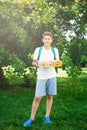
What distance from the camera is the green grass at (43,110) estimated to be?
23.9 feet

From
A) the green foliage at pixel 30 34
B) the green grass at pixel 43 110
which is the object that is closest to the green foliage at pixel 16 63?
the green foliage at pixel 30 34

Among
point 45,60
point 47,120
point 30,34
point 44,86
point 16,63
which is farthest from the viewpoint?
point 30,34

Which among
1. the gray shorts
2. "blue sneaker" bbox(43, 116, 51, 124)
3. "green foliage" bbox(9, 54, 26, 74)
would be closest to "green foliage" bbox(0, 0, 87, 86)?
"green foliage" bbox(9, 54, 26, 74)

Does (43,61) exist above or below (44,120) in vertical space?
above

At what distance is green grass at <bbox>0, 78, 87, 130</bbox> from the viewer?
23.9 feet

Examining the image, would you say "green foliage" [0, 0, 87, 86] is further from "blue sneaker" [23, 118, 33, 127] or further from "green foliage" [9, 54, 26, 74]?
"blue sneaker" [23, 118, 33, 127]

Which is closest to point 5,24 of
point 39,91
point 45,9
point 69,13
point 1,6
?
point 1,6

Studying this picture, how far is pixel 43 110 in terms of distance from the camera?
28.3ft

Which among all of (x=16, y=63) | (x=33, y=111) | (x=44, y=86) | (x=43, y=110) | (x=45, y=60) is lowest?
(x=43, y=110)

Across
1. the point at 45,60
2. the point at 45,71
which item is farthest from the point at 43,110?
the point at 45,60

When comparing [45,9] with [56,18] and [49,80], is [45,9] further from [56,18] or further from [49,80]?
[49,80]

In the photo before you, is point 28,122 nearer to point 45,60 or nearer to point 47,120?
point 47,120

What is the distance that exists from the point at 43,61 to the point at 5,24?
4180mm

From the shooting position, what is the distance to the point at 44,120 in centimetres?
750
